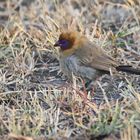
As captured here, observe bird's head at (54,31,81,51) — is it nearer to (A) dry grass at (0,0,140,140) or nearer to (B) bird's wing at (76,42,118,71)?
(B) bird's wing at (76,42,118,71)

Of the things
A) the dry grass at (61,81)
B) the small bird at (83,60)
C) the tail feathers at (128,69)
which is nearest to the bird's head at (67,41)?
the small bird at (83,60)

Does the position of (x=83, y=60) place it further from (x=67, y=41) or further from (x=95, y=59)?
(x=67, y=41)

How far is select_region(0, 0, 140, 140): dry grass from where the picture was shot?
4.80 m

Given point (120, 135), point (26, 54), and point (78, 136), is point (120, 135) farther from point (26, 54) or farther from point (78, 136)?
point (26, 54)

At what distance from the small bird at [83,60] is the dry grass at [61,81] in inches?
6.1

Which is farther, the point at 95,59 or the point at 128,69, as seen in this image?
the point at 95,59

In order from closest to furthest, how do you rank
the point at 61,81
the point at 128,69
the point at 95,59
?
the point at 128,69, the point at 95,59, the point at 61,81

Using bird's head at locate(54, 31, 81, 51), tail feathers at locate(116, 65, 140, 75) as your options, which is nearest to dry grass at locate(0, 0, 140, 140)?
tail feathers at locate(116, 65, 140, 75)

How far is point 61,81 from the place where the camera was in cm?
630

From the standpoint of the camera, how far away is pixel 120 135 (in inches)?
180

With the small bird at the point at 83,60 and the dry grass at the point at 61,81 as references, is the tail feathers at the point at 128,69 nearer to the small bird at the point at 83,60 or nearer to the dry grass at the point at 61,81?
the small bird at the point at 83,60

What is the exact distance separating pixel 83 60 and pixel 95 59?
0.13 metres

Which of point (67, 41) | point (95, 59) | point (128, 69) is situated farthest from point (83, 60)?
point (128, 69)

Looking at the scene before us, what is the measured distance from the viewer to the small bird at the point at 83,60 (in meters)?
5.89
